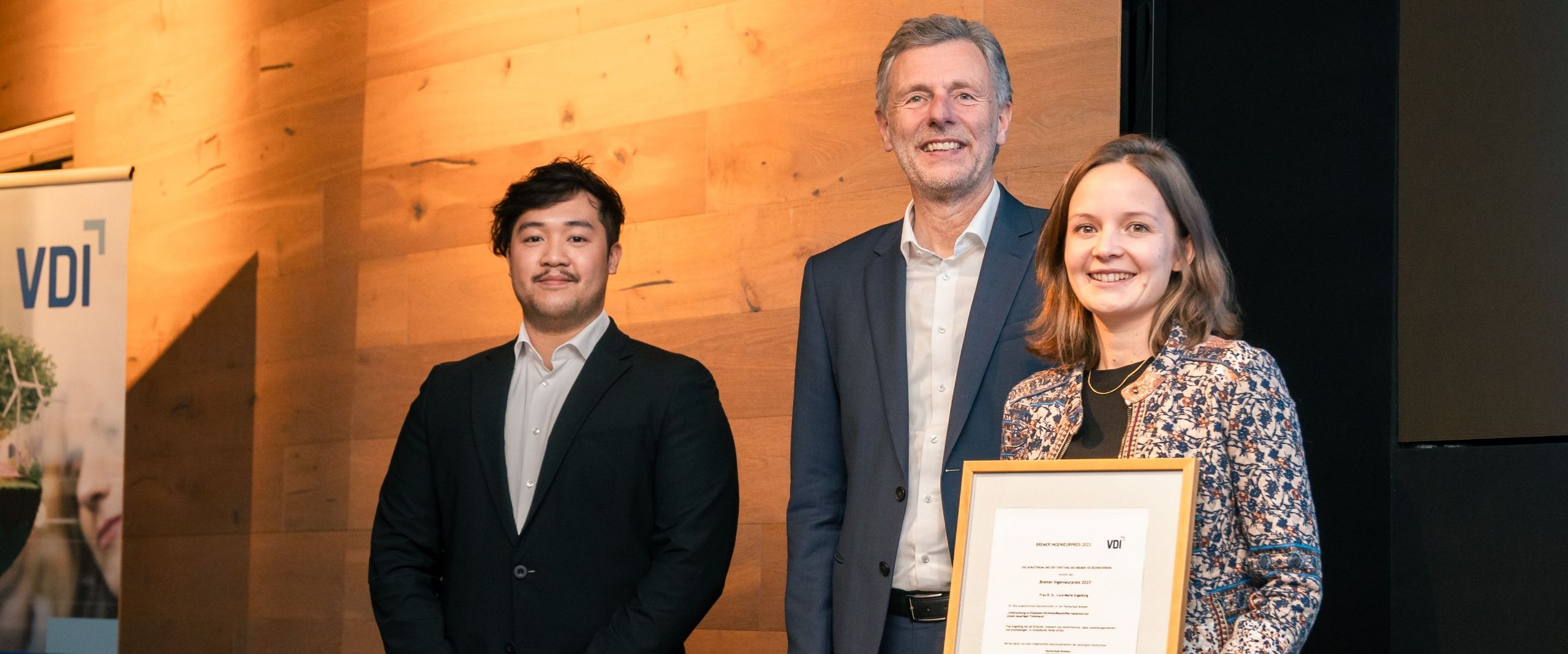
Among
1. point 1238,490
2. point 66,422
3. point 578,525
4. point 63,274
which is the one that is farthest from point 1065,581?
point 63,274

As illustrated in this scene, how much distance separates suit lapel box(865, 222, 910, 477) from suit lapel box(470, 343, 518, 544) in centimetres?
91

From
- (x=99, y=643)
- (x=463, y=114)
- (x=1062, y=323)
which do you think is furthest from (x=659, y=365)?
(x=99, y=643)

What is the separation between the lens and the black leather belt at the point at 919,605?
91.3 inches

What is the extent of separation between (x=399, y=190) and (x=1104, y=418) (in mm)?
3367

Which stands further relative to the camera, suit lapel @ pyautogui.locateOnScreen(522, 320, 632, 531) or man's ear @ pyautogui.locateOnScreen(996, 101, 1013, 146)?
suit lapel @ pyautogui.locateOnScreen(522, 320, 632, 531)

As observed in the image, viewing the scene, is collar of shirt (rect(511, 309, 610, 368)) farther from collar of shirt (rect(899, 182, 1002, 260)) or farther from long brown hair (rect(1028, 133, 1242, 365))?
long brown hair (rect(1028, 133, 1242, 365))

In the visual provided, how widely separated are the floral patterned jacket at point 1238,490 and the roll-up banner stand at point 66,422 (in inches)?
146

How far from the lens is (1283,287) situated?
2.90 meters

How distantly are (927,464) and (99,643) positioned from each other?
10.5ft

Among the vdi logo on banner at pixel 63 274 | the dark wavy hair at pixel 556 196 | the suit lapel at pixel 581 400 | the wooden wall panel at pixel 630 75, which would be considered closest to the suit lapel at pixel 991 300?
the suit lapel at pixel 581 400

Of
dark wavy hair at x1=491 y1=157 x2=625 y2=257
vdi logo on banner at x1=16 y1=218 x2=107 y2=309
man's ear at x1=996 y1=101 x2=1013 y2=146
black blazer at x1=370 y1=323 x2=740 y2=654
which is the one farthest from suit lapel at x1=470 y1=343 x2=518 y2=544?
vdi logo on banner at x1=16 y1=218 x2=107 y2=309

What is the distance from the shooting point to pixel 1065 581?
5.92ft

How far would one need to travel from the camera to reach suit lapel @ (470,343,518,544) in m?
2.97

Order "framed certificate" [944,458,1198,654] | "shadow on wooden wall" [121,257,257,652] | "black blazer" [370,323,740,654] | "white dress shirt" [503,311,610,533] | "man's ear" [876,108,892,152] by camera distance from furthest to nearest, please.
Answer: "shadow on wooden wall" [121,257,257,652]
"white dress shirt" [503,311,610,533]
"black blazer" [370,323,740,654]
"man's ear" [876,108,892,152]
"framed certificate" [944,458,1198,654]
